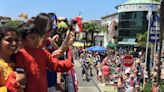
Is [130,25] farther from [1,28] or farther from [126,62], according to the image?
[1,28]

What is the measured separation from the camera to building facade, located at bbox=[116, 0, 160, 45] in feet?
276

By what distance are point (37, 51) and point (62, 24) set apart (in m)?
1.16

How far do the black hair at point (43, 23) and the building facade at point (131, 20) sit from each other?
79.0 metres

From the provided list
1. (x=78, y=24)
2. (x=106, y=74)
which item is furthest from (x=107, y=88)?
(x=78, y=24)

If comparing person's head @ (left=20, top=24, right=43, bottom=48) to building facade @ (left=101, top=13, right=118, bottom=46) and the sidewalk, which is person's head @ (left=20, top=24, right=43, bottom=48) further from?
building facade @ (left=101, top=13, right=118, bottom=46)

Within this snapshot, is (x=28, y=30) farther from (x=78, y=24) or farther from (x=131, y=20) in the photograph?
(x=131, y=20)

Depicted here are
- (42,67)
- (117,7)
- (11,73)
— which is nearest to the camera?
(11,73)

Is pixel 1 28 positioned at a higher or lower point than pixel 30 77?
higher

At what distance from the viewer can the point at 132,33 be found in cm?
8606

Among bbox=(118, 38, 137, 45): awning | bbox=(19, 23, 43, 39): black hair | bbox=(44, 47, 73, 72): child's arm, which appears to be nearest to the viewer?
bbox=(19, 23, 43, 39): black hair

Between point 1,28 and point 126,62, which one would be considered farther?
point 126,62

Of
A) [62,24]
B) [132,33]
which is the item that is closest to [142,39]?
[132,33]

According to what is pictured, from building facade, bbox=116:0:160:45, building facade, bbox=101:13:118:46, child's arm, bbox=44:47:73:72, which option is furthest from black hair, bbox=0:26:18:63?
building facade, bbox=101:13:118:46

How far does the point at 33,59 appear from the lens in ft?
13.2
